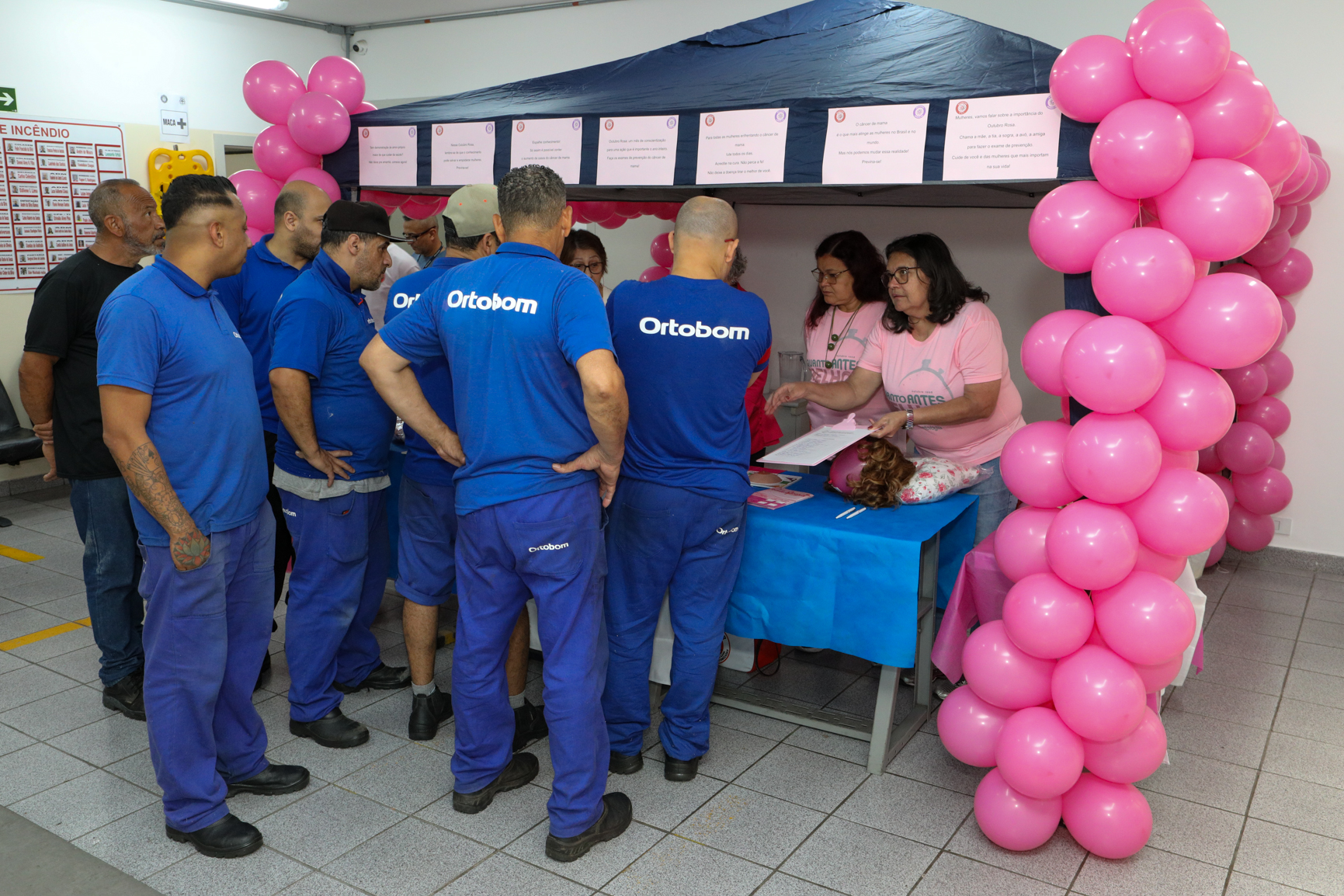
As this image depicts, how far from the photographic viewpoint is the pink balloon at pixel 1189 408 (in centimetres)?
217

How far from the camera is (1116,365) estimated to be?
6.92 feet

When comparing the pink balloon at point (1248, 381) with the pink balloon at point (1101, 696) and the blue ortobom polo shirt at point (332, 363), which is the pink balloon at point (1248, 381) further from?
the blue ortobom polo shirt at point (332, 363)

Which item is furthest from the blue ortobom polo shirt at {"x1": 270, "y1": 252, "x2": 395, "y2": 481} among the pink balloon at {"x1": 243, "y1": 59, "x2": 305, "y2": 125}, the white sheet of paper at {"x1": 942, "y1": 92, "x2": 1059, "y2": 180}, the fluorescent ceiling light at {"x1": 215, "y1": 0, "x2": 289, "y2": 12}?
the fluorescent ceiling light at {"x1": 215, "y1": 0, "x2": 289, "y2": 12}

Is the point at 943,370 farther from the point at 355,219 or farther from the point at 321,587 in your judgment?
the point at 321,587

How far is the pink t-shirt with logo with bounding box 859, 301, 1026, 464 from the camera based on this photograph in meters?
3.18

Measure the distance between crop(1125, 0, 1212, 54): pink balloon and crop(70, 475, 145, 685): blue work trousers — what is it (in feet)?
10.2

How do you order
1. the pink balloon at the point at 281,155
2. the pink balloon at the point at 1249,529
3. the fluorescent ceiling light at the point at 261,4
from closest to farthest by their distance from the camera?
1. the pink balloon at the point at 281,155
2. the pink balloon at the point at 1249,529
3. the fluorescent ceiling light at the point at 261,4

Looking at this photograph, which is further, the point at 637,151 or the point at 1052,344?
the point at 637,151

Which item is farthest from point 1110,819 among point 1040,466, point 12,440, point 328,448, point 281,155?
point 12,440

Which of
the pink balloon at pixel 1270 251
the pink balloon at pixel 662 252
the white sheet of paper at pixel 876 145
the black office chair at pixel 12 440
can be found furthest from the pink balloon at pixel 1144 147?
the black office chair at pixel 12 440

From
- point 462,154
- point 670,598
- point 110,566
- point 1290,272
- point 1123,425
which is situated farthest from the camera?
point 1290,272

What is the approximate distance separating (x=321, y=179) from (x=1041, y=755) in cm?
331

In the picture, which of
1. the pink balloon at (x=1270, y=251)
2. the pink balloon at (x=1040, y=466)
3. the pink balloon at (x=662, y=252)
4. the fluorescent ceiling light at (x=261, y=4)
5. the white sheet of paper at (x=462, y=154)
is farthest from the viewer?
the fluorescent ceiling light at (x=261, y=4)

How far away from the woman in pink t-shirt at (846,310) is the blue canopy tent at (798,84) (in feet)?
1.05
